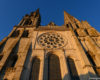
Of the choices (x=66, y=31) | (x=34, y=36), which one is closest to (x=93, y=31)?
(x=66, y=31)

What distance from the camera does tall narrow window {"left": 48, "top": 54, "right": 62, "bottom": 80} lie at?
7.89 m

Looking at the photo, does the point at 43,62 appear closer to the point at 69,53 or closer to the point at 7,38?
the point at 69,53

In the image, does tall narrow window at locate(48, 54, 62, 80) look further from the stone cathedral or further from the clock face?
the clock face

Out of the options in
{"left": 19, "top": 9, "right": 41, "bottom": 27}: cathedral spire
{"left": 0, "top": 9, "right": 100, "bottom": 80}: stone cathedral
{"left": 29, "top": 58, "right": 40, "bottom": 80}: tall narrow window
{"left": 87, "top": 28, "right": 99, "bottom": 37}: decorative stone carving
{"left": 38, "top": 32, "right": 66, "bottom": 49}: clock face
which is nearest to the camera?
{"left": 0, "top": 9, "right": 100, "bottom": 80}: stone cathedral

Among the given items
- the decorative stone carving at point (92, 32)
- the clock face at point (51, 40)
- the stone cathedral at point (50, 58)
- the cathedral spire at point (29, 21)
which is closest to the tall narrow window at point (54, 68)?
the stone cathedral at point (50, 58)

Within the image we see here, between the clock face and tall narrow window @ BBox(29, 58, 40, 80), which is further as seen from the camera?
the clock face

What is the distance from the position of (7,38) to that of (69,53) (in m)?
9.38

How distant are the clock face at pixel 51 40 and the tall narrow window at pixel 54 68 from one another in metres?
1.77

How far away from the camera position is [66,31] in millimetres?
14602

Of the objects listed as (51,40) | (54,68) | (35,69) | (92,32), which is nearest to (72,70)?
(54,68)

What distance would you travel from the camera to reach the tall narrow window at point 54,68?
7892 mm

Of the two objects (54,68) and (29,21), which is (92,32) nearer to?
(54,68)

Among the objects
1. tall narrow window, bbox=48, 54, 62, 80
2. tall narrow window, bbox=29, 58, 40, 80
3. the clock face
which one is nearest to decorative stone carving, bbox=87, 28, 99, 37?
the clock face

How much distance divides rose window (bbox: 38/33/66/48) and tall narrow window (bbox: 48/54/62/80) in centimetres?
182
